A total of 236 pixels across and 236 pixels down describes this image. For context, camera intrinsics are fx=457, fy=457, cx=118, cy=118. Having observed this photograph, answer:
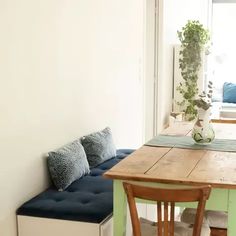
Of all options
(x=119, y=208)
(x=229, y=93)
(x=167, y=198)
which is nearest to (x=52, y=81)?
(x=119, y=208)

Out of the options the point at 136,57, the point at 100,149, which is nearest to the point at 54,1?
the point at 100,149

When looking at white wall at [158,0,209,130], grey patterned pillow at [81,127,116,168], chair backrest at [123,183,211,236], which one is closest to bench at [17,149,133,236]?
chair backrest at [123,183,211,236]

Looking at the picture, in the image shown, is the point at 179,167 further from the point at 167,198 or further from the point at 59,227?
the point at 59,227

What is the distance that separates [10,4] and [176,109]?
4332 mm

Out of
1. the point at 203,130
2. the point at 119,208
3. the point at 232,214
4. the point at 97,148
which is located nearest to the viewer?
the point at 232,214

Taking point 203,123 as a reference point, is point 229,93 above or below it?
below

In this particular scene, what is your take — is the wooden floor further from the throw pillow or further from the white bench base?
the throw pillow

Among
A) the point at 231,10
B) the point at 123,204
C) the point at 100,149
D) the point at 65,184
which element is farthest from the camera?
the point at 231,10

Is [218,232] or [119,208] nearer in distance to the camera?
[119,208]

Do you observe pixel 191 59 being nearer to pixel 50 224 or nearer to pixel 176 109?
pixel 176 109

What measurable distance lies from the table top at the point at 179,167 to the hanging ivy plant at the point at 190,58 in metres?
3.44

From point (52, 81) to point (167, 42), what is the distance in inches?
131

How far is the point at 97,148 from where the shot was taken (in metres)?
3.64

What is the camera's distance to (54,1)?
3.17m
